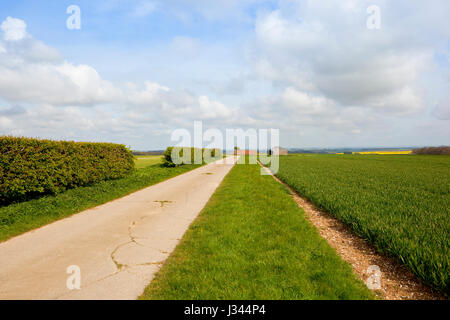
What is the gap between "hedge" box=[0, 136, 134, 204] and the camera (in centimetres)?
747

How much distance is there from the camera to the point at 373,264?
441cm

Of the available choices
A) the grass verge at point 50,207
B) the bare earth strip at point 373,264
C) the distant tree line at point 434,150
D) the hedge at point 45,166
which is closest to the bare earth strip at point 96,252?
the grass verge at point 50,207

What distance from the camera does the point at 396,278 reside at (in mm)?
3896

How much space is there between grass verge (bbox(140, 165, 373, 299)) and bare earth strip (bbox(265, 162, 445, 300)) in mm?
414

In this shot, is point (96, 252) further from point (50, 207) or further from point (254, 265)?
point (50, 207)

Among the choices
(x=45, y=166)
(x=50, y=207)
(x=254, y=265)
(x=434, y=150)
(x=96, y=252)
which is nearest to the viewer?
(x=254, y=265)

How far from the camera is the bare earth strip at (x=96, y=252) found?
10.9ft

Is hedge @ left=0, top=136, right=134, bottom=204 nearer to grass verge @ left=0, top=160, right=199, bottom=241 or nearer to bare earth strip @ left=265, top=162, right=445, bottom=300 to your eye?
grass verge @ left=0, top=160, right=199, bottom=241

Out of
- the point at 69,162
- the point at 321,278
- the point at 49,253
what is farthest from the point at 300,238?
the point at 69,162

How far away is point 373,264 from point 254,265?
100 inches

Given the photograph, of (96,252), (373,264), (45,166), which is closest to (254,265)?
(373,264)

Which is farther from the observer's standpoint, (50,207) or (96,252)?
(50,207)

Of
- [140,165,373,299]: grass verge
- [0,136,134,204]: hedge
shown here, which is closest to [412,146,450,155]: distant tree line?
[140,165,373,299]: grass verge

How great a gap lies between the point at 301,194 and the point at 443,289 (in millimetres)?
7778
